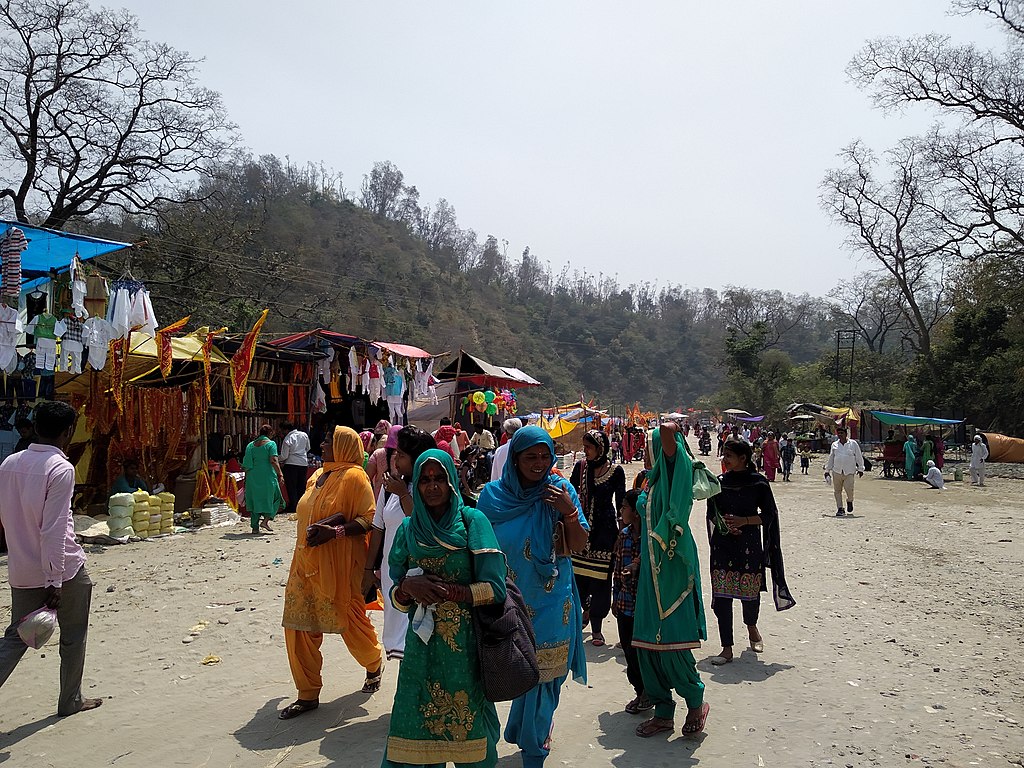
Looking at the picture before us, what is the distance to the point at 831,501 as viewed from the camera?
17438mm

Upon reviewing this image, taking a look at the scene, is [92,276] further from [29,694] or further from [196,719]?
[196,719]

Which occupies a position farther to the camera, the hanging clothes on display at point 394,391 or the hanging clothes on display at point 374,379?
the hanging clothes on display at point 394,391

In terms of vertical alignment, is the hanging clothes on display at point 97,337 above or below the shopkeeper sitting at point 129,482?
above

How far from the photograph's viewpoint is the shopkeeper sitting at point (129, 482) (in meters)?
10.7

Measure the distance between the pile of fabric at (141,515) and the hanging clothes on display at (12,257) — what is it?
11.6 ft

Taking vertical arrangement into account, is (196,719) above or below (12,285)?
below

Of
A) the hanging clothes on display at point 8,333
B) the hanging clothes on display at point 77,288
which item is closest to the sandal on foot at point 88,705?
the hanging clothes on display at point 8,333

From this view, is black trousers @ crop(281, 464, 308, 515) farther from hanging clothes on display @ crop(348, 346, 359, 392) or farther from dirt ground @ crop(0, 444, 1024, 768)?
dirt ground @ crop(0, 444, 1024, 768)

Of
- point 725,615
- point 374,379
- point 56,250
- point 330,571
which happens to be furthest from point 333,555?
point 374,379

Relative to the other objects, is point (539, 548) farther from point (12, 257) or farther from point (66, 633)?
point (12, 257)

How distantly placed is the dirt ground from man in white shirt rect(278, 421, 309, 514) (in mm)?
4204

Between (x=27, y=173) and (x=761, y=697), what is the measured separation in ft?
89.7

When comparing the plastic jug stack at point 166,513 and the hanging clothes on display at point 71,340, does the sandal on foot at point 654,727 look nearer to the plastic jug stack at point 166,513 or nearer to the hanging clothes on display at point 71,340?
the hanging clothes on display at point 71,340

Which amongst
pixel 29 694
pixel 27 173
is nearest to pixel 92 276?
pixel 29 694
